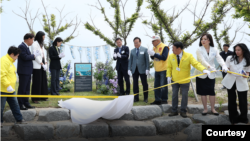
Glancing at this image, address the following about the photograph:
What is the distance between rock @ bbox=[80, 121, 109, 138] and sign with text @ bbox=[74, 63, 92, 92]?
3.12 meters

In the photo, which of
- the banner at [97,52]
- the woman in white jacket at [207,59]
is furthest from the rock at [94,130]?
the banner at [97,52]

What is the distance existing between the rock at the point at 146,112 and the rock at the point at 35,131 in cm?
183

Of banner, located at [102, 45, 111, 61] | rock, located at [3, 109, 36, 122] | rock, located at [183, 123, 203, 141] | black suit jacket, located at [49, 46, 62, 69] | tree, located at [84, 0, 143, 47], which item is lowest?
rock, located at [183, 123, 203, 141]

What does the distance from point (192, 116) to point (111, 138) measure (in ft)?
6.46

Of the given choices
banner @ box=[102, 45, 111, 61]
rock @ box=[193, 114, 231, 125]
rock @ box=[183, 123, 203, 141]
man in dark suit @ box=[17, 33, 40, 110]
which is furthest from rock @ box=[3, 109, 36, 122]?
banner @ box=[102, 45, 111, 61]

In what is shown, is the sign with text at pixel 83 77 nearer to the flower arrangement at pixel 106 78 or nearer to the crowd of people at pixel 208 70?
the flower arrangement at pixel 106 78

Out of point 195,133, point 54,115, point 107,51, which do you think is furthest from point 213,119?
point 107,51

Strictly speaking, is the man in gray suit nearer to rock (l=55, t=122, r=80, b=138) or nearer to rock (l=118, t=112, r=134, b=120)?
rock (l=118, t=112, r=134, b=120)

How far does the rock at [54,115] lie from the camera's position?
4.39 m

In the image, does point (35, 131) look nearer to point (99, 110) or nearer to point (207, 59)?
point (99, 110)

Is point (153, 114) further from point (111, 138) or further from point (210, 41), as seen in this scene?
point (210, 41)

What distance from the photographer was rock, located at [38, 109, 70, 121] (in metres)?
4.39

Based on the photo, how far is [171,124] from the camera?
4.45 meters

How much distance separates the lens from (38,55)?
4.72 m
